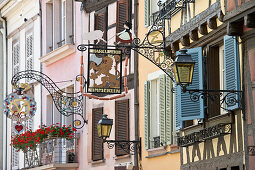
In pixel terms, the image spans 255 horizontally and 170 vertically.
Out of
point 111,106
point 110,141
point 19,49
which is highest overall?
point 19,49

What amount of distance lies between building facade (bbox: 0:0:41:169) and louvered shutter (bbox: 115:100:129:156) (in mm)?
7388

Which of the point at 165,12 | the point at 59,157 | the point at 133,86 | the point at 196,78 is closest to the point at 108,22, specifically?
the point at 133,86

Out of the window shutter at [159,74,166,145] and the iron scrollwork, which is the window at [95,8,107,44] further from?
the iron scrollwork

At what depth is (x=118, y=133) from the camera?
958 inches

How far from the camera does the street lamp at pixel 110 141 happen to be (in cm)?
2091

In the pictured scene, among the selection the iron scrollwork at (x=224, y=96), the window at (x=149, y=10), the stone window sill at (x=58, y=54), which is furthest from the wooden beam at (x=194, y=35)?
the stone window sill at (x=58, y=54)

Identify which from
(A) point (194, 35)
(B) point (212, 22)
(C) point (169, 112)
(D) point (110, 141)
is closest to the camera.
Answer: (B) point (212, 22)

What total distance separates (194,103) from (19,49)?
17.8 m

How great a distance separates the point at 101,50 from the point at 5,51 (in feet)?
54.8

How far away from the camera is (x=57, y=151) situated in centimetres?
2814

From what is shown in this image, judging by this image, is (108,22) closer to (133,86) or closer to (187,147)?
(133,86)

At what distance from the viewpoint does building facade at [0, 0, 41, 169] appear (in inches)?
1260

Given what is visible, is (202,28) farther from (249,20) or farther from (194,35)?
(249,20)

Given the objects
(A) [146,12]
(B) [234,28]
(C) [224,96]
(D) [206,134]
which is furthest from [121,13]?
(B) [234,28]
